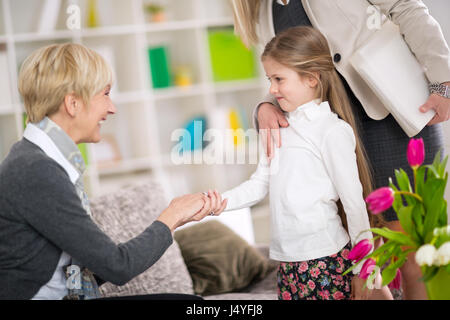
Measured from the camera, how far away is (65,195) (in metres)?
1.05

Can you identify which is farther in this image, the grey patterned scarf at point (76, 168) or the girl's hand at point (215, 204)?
the girl's hand at point (215, 204)

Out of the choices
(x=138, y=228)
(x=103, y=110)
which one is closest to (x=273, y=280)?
(x=138, y=228)

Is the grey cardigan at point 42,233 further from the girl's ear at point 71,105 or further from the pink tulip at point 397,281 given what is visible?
the pink tulip at point 397,281

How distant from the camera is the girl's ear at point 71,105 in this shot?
1119 mm

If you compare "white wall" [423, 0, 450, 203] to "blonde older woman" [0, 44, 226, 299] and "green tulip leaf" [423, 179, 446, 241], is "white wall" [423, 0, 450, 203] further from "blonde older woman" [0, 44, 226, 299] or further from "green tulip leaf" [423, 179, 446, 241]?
"blonde older woman" [0, 44, 226, 299]

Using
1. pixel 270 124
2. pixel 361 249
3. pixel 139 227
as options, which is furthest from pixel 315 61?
pixel 139 227

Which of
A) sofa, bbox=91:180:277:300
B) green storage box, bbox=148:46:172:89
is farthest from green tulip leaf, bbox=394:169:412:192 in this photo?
green storage box, bbox=148:46:172:89

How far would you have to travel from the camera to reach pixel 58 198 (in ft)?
3.43

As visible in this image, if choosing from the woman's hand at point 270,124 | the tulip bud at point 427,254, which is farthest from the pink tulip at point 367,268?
the woman's hand at point 270,124

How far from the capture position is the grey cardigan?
3.43 feet

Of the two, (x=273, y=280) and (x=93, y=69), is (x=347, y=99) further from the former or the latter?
(x=273, y=280)

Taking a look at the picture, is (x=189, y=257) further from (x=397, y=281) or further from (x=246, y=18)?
(x=246, y=18)

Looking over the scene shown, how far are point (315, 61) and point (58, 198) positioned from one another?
56 centimetres

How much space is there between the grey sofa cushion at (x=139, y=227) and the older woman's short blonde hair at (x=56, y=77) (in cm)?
60
